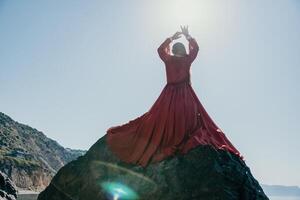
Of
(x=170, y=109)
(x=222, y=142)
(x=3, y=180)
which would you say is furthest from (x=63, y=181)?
(x=3, y=180)

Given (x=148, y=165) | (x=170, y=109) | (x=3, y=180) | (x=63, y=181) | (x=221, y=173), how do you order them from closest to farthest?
(x=221, y=173)
(x=148, y=165)
(x=170, y=109)
(x=63, y=181)
(x=3, y=180)

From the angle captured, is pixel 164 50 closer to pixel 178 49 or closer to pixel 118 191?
pixel 178 49

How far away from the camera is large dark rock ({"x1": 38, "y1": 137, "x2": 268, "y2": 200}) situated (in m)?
11.6

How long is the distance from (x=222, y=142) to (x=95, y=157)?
383 cm

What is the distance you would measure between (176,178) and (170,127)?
1672mm

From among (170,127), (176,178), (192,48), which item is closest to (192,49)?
(192,48)

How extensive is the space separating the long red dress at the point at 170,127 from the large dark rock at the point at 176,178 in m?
0.28

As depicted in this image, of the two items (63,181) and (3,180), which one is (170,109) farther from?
(3,180)

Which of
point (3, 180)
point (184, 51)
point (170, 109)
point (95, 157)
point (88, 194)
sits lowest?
point (3, 180)

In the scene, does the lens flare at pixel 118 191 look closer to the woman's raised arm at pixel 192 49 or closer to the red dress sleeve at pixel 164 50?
the red dress sleeve at pixel 164 50

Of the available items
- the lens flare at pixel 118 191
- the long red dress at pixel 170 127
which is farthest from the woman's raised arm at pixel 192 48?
the lens flare at pixel 118 191

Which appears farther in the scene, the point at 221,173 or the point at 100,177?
the point at 100,177

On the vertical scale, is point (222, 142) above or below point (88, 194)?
above

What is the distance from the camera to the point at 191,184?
1170 centimetres
